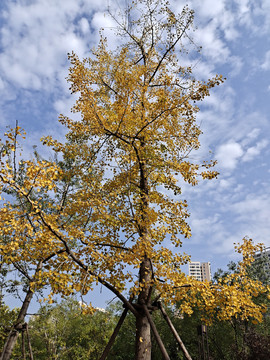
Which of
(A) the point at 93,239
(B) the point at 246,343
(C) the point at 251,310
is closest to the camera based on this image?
(C) the point at 251,310

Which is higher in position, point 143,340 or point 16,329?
point 16,329

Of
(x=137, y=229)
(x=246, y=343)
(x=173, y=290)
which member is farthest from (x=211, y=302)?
(x=246, y=343)

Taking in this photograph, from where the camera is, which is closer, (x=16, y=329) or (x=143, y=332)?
(x=143, y=332)

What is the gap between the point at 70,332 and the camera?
24047 millimetres

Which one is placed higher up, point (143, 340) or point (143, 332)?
point (143, 332)

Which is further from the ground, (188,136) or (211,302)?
(188,136)

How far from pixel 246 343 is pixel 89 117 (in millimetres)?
16284

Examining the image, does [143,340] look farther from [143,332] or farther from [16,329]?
[16,329]

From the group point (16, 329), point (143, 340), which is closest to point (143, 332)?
point (143, 340)

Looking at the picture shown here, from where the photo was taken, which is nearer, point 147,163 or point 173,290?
point 173,290

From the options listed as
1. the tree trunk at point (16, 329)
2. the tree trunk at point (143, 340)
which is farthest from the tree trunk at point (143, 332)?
the tree trunk at point (16, 329)

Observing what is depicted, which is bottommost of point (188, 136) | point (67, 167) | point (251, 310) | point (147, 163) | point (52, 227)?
point (251, 310)

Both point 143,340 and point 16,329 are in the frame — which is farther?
point 16,329

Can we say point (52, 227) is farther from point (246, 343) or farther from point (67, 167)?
point (246, 343)
